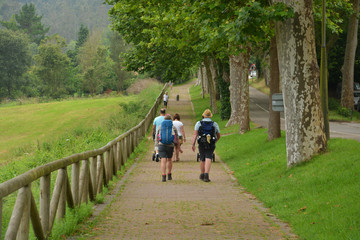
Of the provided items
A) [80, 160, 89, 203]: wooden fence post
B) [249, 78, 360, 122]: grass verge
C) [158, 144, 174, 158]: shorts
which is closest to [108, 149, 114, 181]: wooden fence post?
[158, 144, 174, 158]: shorts

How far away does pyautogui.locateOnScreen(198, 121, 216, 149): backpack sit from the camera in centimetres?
1402

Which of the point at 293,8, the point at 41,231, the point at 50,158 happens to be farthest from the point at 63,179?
the point at 50,158

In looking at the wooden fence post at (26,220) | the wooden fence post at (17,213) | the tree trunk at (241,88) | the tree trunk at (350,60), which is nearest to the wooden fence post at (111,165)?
the wooden fence post at (26,220)

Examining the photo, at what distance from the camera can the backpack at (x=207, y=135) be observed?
14023mm

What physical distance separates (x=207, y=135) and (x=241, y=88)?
13.9 m

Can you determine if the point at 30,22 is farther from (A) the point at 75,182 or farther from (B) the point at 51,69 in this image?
(A) the point at 75,182

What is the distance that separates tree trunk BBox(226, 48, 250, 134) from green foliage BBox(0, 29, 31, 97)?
6367cm

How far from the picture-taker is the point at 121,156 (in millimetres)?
16750

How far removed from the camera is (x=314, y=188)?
10023mm

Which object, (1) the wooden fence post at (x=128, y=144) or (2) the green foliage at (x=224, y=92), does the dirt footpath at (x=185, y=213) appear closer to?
(1) the wooden fence post at (x=128, y=144)

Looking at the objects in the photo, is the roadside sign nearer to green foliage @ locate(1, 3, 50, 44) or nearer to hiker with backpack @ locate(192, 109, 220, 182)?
hiker with backpack @ locate(192, 109, 220, 182)

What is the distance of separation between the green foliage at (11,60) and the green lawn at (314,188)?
7762 centimetres

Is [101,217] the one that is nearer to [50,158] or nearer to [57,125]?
[50,158]

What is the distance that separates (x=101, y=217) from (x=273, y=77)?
41.1 feet
